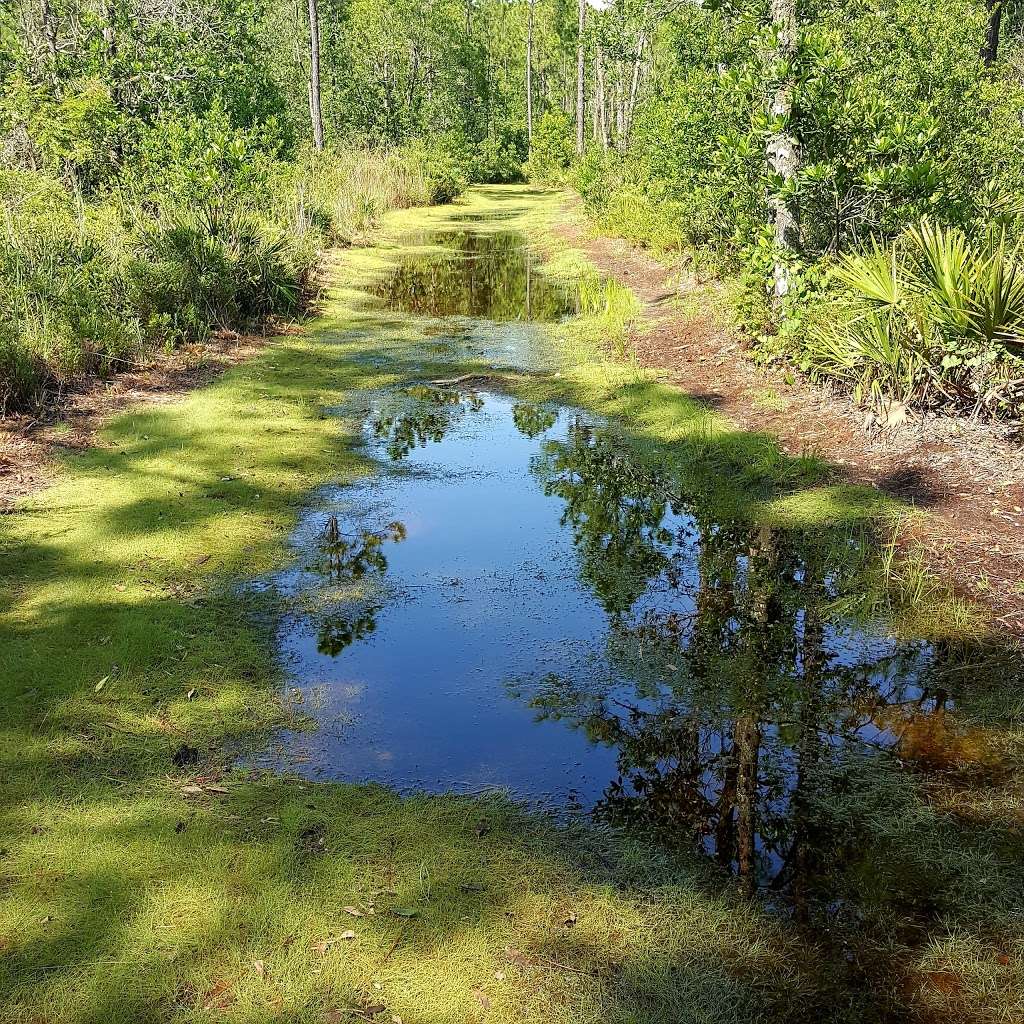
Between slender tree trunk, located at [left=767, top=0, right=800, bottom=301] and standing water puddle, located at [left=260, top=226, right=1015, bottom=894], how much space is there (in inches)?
116

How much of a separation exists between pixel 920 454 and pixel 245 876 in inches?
197

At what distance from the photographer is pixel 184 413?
7.59m

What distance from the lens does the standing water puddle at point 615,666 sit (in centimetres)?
331

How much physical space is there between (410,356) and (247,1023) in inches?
324

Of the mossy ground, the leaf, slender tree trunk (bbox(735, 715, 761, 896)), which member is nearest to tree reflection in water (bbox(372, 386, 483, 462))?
the mossy ground

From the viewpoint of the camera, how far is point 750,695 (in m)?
3.88

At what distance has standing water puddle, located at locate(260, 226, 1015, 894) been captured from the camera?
331 cm

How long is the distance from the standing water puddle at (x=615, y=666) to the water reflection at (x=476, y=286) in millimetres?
6399

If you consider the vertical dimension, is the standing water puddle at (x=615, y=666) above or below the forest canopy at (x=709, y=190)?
below

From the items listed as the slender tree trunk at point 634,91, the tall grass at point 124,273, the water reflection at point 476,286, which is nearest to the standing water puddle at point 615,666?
the tall grass at point 124,273

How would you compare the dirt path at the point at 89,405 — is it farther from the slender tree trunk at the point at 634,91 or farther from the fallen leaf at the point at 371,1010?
the slender tree trunk at the point at 634,91

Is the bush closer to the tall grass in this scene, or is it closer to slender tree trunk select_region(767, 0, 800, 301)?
the tall grass

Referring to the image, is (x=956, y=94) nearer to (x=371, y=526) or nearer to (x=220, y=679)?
(x=371, y=526)

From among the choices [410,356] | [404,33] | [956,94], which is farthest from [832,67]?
[404,33]
